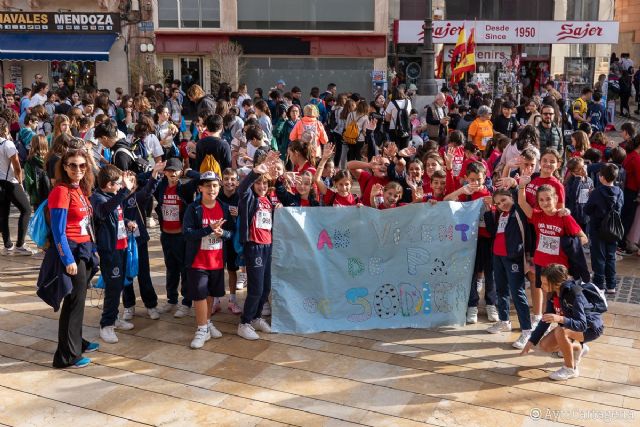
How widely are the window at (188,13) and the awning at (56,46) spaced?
102 inches

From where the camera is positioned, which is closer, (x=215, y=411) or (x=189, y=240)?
(x=215, y=411)

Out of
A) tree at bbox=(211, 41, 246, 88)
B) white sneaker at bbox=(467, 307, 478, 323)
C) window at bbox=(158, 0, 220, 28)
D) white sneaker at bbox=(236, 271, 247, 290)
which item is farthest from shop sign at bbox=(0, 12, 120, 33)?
white sneaker at bbox=(467, 307, 478, 323)

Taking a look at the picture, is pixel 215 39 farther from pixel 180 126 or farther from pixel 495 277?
pixel 495 277

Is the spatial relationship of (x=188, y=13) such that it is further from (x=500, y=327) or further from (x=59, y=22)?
(x=500, y=327)

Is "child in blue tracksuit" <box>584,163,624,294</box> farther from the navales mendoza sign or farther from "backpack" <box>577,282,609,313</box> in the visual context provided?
"backpack" <box>577,282,609,313</box>

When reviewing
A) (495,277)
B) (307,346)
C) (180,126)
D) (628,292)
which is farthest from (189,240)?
(180,126)

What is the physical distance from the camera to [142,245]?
24.2 ft

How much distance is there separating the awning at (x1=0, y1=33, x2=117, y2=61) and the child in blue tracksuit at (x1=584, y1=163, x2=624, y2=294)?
21.3 m

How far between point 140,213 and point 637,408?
4783 millimetres

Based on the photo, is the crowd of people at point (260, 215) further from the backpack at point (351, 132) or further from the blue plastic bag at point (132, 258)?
the backpack at point (351, 132)

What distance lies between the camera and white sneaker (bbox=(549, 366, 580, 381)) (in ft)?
19.9

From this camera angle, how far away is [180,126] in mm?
14414

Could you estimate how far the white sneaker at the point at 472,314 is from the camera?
738 centimetres

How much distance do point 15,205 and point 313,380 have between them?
5.84 meters
